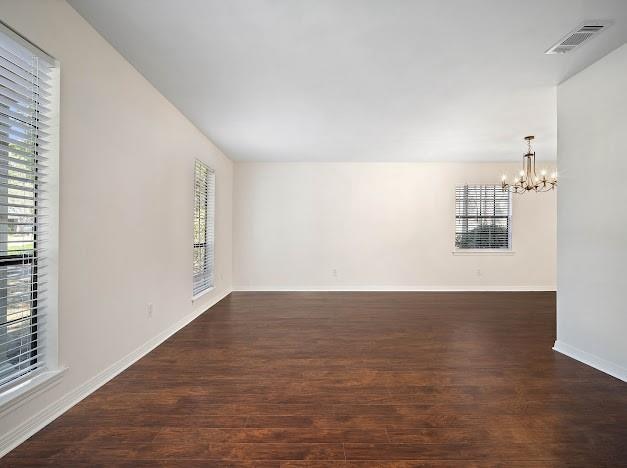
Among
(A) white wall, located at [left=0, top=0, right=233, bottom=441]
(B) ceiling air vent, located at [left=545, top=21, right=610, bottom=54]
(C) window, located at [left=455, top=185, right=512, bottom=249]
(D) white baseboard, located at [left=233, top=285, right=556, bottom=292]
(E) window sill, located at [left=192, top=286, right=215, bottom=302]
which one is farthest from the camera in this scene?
(C) window, located at [left=455, top=185, right=512, bottom=249]

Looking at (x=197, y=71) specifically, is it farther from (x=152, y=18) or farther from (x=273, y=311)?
(x=273, y=311)

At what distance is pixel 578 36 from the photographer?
2.46 metres

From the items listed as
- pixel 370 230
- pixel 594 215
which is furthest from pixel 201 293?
pixel 594 215

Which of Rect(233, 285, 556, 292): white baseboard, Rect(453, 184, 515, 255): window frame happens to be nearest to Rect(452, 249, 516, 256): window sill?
Rect(453, 184, 515, 255): window frame

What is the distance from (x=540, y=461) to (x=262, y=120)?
4.02 meters

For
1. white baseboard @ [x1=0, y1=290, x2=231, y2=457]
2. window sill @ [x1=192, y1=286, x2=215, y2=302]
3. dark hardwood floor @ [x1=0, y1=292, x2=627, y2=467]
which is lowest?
dark hardwood floor @ [x1=0, y1=292, x2=627, y2=467]

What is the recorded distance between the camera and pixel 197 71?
302 cm

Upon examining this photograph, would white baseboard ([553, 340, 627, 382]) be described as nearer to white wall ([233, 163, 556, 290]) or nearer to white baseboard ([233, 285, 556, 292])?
white baseboard ([233, 285, 556, 292])

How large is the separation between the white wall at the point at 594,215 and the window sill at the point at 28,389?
3.92 metres

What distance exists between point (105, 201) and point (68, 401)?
1.36 m

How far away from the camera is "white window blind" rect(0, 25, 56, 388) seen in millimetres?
1802

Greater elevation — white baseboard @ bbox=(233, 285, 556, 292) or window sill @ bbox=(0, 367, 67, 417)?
window sill @ bbox=(0, 367, 67, 417)

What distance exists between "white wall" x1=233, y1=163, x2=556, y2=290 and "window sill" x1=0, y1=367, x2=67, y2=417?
483 cm

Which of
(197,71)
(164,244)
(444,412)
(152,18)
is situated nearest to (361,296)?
(164,244)
